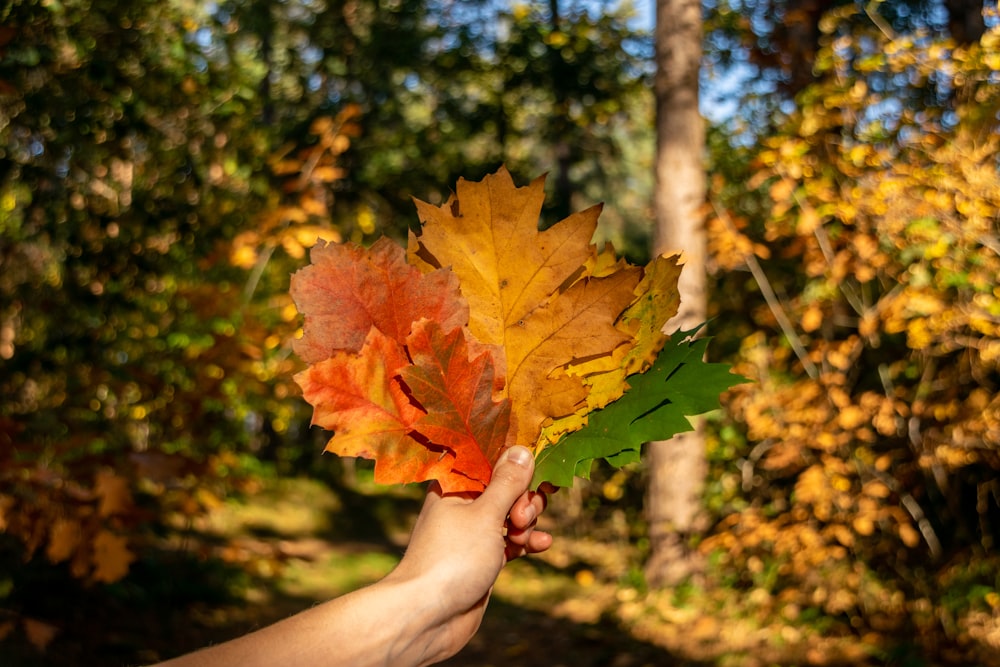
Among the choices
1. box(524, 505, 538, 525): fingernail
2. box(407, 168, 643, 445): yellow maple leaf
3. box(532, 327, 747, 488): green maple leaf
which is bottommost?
box(524, 505, 538, 525): fingernail

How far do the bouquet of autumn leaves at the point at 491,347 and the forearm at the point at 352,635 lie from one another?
20 centimetres

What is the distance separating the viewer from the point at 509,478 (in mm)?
1342

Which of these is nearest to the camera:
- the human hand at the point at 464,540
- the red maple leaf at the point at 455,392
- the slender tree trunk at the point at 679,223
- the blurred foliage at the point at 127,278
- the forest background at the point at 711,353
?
the red maple leaf at the point at 455,392

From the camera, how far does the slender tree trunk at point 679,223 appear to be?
6.18 m

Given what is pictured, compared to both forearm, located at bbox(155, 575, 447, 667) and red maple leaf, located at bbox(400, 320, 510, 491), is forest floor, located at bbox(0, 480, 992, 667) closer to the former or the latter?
forearm, located at bbox(155, 575, 447, 667)

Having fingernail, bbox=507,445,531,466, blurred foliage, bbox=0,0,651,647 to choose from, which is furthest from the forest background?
fingernail, bbox=507,445,531,466

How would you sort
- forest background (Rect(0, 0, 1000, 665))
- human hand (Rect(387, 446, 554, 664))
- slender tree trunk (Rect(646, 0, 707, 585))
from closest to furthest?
human hand (Rect(387, 446, 554, 664)) < forest background (Rect(0, 0, 1000, 665)) < slender tree trunk (Rect(646, 0, 707, 585))

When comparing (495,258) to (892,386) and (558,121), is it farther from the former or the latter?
(558,121)

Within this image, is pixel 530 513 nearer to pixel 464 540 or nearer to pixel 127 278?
pixel 464 540

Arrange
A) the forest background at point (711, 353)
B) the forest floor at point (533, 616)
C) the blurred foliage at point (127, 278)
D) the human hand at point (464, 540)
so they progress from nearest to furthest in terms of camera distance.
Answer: the human hand at point (464, 540)
the blurred foliage at point (127, 278)
the forest background at point (711, 353)
the forest floor at point (533, 616)

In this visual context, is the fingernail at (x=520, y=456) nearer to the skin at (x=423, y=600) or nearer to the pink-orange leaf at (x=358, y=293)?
the skin at (x=423, y=600)

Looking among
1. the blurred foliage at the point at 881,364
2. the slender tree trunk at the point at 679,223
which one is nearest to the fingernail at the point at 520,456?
the blurred foliage at the point at 881,364

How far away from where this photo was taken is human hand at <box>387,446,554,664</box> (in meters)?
1.35

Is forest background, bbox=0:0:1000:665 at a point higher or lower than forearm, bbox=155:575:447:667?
lower
